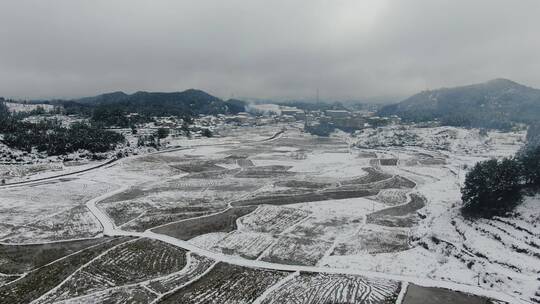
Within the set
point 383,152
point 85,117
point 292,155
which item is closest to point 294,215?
point 292,155

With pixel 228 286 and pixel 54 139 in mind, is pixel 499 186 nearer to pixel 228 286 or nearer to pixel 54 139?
pixel 228 286

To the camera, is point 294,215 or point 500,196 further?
point 294,215

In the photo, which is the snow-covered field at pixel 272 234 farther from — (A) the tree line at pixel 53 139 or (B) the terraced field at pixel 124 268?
(A) the tree line at pixel 53 139

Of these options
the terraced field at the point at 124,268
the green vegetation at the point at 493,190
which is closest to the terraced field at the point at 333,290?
the terraced field at the point at 124,268

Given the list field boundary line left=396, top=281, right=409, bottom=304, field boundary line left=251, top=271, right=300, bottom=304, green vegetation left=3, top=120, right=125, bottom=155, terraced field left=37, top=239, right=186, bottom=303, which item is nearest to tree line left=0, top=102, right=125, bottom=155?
green vegetation left=3, top=120, right=125, bottom=155

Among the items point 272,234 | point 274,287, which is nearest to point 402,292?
point 274,287

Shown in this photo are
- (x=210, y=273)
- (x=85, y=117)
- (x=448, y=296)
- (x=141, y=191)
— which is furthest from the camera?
(x=85, y=117)

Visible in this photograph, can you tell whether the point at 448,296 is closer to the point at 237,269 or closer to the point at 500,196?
the point at 237,269

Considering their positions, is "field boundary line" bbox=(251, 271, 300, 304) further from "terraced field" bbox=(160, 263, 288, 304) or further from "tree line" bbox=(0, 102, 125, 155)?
"tree line" bbox=(0, 102, 125, 155)
